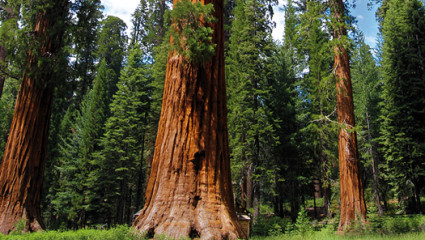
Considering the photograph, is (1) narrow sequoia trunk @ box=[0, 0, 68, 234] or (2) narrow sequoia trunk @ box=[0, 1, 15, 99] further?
(2) narrow sequoia trunk @ box=[0, 1, 15, 99]

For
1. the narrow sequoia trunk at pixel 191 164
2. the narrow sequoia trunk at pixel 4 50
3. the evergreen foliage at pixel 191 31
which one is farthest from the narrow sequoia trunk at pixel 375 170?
the narrow sequoia trunk at pixel 4 50

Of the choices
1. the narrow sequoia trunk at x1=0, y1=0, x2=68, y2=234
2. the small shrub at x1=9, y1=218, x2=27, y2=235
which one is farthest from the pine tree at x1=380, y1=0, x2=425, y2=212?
the small shrub at x1=9, y1=218, x2=27, y2=235

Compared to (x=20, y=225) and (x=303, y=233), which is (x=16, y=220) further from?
(x=303, y=233)

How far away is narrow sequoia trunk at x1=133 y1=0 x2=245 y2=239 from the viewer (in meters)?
4.53

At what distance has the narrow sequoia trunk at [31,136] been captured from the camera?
752 cm

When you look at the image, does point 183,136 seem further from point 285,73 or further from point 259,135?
point 285,73

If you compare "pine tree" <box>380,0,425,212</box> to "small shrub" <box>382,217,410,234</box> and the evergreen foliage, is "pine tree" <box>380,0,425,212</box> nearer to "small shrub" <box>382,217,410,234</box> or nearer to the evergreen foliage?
"small shrub" <box>382,217,410,234</box>

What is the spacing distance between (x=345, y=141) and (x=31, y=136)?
32.2 ft

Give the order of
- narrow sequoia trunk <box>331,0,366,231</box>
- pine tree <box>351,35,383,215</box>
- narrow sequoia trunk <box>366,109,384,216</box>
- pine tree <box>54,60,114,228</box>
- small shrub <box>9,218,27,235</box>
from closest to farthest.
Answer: small shrub <box>9,218,27,235</box> < narrow sequoia trunk <box>331,0,366,231</box> < narrow sequoia trunk <box>366,109,384,216</box> < pine tree <box>54,60,114,228</box> < pine tree <box>351,35,383,215</box>

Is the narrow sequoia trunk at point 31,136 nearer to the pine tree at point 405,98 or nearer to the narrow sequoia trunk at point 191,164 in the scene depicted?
the narrow sequoia trunk at point 191,164

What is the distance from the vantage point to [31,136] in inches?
316

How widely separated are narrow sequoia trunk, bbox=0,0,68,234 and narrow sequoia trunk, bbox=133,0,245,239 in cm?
467

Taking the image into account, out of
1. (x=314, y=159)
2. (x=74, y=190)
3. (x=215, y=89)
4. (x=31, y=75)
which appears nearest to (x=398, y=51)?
(x=314, y=159)

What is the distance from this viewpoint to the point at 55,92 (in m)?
8.98
